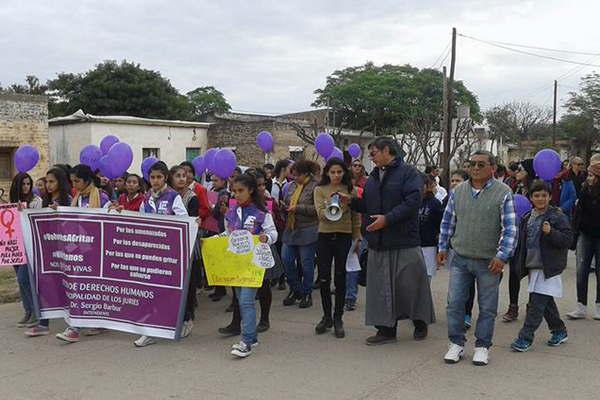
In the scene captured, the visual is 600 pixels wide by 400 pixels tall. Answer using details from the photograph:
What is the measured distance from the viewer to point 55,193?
606 centimetres

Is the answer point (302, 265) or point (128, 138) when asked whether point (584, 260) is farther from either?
point (128, 138)

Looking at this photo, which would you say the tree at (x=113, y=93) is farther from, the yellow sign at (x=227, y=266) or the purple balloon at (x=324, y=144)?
the yellow sign at (x=227, y=266)

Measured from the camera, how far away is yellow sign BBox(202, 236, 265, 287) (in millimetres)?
5238

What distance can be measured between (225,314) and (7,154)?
1746 cm

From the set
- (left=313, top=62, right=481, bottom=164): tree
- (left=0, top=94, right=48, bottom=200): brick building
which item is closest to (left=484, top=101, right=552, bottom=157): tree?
(left=313, top=62, right=481, bottom=164): tree

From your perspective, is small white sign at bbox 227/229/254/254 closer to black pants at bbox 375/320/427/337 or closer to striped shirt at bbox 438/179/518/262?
black pants at bbox 375/320/427/337

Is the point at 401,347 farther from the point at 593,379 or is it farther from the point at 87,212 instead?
the point at 87,212

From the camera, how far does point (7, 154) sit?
21.2 meters

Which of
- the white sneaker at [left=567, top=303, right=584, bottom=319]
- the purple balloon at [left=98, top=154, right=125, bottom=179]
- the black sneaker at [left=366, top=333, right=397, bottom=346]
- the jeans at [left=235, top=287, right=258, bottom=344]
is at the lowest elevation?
the black sneaker at [left=366, top=333, right=397, bottom=346]

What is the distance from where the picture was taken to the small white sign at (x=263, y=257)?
525 centimetres

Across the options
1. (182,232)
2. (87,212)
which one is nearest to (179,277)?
(182,232)

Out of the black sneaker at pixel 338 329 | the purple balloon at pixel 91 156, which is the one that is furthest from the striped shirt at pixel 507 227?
the purple balloon at pixel 91 156

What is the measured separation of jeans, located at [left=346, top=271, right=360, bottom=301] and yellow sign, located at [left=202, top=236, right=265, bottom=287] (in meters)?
1.88

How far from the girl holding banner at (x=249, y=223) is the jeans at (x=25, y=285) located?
7.21 feet
